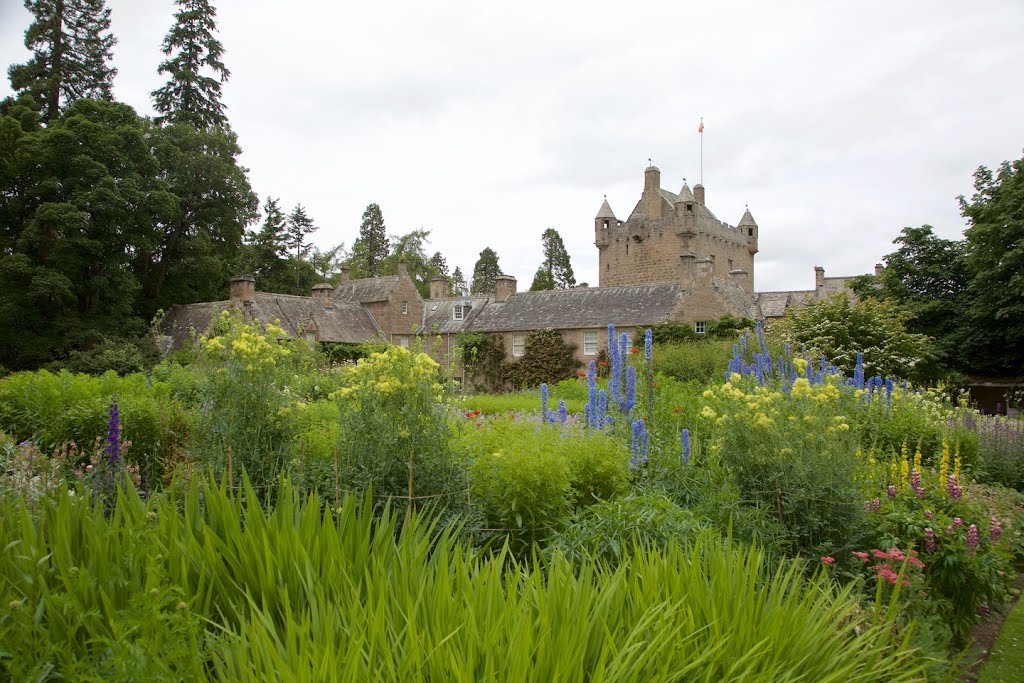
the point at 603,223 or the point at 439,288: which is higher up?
the point at 603,223

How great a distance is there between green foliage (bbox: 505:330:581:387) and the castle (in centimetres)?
50

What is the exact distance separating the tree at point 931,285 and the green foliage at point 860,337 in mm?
9801

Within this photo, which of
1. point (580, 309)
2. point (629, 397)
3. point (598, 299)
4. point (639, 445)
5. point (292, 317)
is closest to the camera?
point (639, 445)

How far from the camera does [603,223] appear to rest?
173 feet

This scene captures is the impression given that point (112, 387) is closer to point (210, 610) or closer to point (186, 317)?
point (210, 610)

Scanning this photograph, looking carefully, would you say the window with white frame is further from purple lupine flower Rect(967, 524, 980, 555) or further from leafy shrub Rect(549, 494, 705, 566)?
leafy shrub Rect(549, 494, 705, 566)

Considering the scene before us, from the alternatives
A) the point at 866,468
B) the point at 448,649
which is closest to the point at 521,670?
the point at 448,649

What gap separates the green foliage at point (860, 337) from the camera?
18438mm

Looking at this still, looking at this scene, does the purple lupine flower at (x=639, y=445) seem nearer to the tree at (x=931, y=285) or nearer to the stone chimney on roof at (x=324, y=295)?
the tree at (x=931, y=285)

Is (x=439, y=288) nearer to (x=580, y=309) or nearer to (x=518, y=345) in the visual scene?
(x=518, y=345)

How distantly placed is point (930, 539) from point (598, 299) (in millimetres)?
30334

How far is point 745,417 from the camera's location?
5.14 m

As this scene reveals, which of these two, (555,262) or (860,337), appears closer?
(860,337)

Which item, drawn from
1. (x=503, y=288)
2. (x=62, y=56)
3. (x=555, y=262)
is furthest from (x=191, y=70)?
(x=555, y=262)
